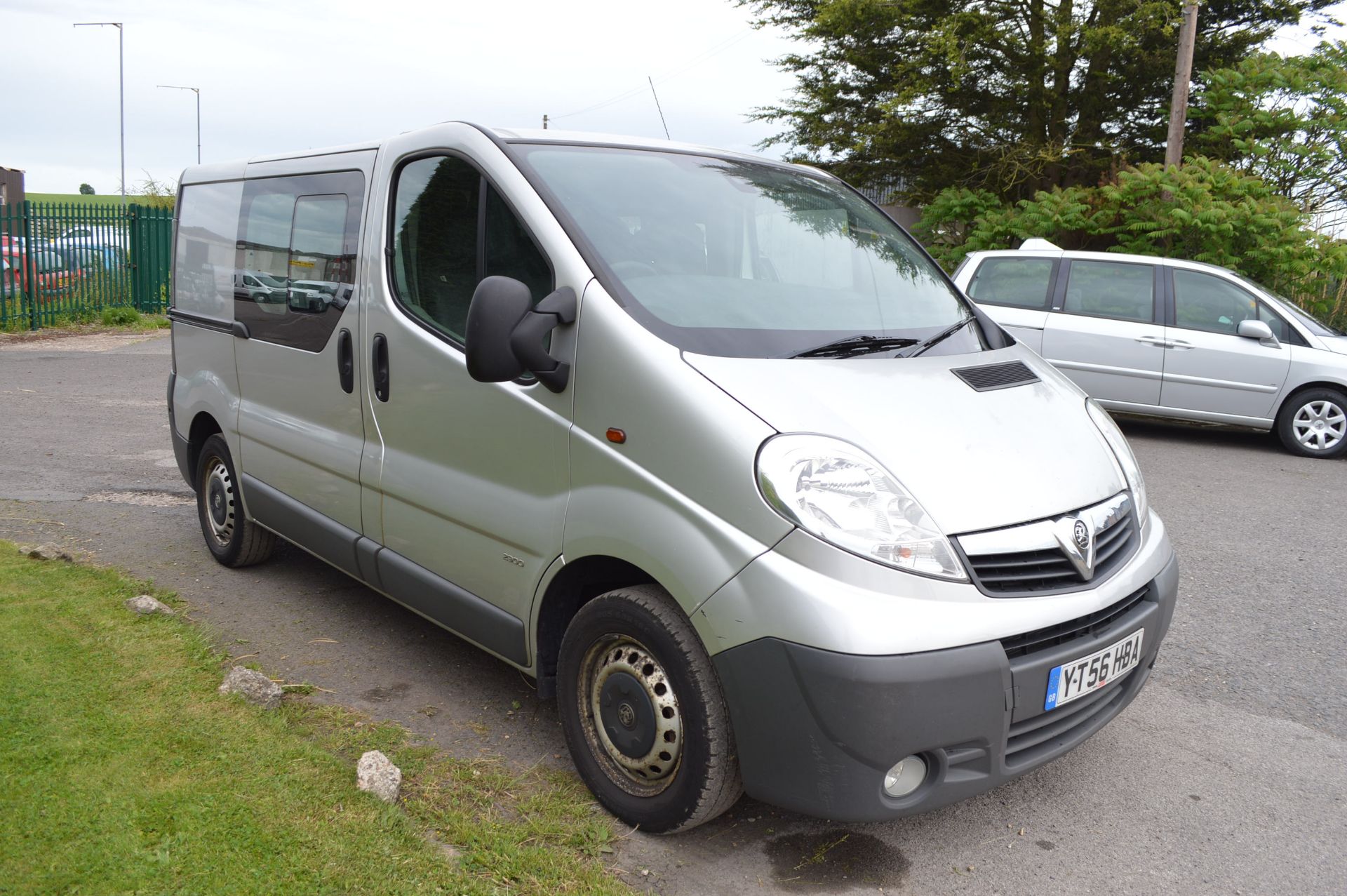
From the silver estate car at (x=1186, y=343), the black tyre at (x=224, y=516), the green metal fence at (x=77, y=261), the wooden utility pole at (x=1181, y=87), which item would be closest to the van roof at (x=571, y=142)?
the black tyre at (x=224, y=516)

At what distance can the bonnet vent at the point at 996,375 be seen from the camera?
3.00 meters

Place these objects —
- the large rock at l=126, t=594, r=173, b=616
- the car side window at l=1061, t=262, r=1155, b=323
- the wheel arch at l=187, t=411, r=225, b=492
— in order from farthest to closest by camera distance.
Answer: the car side window at l=1061, t=262, r=1155, b=323 < the wheel arch at l=187, t=411, r=225, b=492 < the large rock at l=126, t=594, r=173, b=616

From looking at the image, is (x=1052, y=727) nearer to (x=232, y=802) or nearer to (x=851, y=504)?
(x=851, y=504)

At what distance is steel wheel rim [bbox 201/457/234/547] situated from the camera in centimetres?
505

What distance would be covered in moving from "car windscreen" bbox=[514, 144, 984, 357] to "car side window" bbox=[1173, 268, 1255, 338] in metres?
6.47

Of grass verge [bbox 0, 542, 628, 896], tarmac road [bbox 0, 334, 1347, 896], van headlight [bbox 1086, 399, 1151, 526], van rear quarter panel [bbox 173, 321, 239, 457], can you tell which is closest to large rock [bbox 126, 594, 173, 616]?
tarmac road [bbox 0, 334, 1347, 896]

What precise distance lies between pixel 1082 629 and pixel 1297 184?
45.5 feet

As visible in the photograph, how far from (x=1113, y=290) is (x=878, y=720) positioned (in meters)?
8.29

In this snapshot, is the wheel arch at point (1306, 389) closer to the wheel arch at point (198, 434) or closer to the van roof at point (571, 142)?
the van roof at point (571, 142)

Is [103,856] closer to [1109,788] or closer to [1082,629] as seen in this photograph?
[1082,629]

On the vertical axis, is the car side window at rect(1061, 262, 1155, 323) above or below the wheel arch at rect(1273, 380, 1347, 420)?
above

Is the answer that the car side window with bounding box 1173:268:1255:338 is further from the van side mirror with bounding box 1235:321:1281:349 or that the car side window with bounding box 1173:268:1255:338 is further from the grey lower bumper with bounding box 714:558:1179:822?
the grey lower bumper with bounding box 714:558:1179:822

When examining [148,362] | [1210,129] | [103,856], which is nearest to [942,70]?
[1210,129]

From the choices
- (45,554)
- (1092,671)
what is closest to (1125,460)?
(1092,671)
